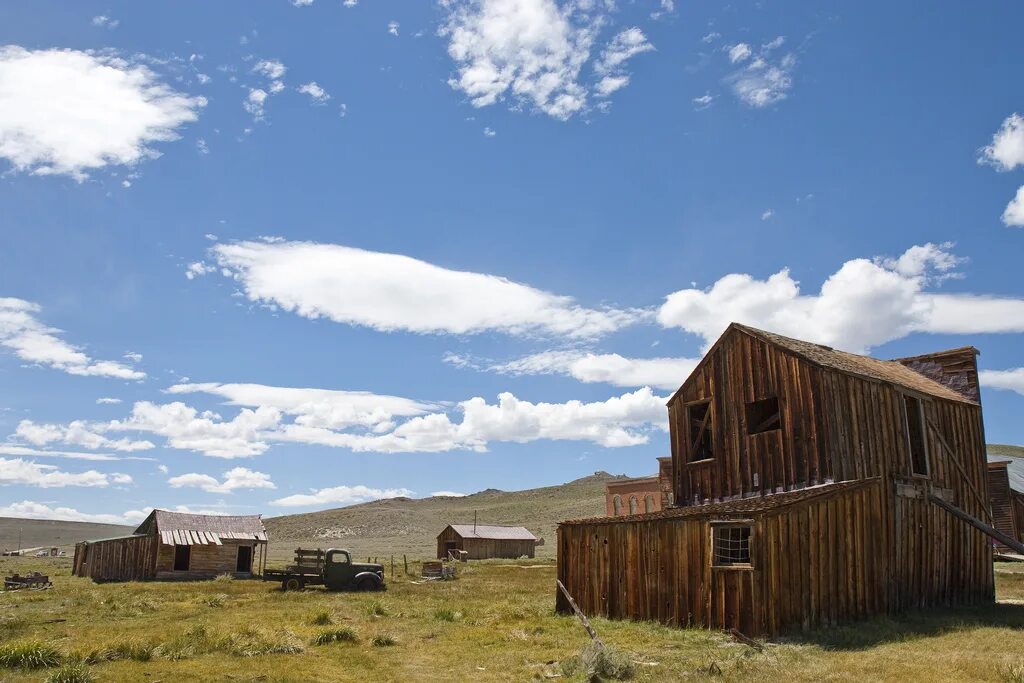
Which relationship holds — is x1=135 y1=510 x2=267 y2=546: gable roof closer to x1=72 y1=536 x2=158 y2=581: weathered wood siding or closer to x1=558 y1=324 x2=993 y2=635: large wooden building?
x1=72 y1=536 x2=158 y2=581: weathered wood siding

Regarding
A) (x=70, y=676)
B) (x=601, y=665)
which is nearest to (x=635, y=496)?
(x=601, y=665)

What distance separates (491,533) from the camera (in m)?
71.3

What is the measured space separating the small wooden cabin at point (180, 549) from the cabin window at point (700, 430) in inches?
1185

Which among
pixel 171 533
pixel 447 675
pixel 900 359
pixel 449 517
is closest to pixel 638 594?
pixel 447 675

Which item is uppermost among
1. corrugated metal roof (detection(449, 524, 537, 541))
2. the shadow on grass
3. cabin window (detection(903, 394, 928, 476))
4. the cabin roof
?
cabin window (detection(903, 394, 928, 476))

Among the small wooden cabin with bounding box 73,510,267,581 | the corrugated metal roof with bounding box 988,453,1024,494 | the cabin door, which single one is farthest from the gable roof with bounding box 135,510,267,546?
the corrugated metal roof with bounding box 988,453,1024,494

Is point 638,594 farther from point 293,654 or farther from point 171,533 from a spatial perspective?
point 171,533

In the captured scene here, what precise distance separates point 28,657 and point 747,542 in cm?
1474

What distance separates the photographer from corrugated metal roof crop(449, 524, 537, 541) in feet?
228

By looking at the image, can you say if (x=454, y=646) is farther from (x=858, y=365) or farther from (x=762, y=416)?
(x=858, y=365)

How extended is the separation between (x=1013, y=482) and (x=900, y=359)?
22871mm

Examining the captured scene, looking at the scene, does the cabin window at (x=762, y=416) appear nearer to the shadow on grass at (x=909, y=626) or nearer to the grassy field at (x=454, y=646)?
the shadow on grass at (x=909, y=626)

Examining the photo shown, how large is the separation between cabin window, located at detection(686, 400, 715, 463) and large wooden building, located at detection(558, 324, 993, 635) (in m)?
0.06

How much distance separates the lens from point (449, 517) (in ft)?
419
